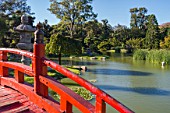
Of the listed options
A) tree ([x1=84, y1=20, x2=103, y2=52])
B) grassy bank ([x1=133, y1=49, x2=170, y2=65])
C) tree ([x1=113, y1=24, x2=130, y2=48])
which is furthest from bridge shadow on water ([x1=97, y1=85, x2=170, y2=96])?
tree ([x1=113, y1=24, x2=130, y2=48])

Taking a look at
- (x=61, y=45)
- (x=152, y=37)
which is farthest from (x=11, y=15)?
(x=152, y=37)

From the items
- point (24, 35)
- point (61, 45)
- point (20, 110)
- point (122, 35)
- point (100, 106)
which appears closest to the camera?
point (100, 106)

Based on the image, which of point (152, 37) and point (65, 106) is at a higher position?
point (152, 37)

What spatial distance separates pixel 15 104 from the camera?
2682mm

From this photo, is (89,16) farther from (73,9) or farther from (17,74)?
(17,74)

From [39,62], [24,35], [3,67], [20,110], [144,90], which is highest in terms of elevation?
[24,35]

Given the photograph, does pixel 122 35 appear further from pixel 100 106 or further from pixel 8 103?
pixel 100 106

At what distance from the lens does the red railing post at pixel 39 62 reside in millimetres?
2514

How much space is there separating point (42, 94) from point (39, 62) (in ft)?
1.10

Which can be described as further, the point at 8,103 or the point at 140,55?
the point at 140,55

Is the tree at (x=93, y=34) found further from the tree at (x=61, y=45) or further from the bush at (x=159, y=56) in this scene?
the tree at (x=61, y=45)

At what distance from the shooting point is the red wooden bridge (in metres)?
2.10

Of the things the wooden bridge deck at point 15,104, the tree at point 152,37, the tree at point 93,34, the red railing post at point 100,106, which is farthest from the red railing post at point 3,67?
the tree at point 152,37

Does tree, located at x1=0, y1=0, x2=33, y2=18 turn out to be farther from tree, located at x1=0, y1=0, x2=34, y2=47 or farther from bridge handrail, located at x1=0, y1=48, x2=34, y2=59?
bridge handrail, located at x1=0, y1=48, x2=34, y2=59
